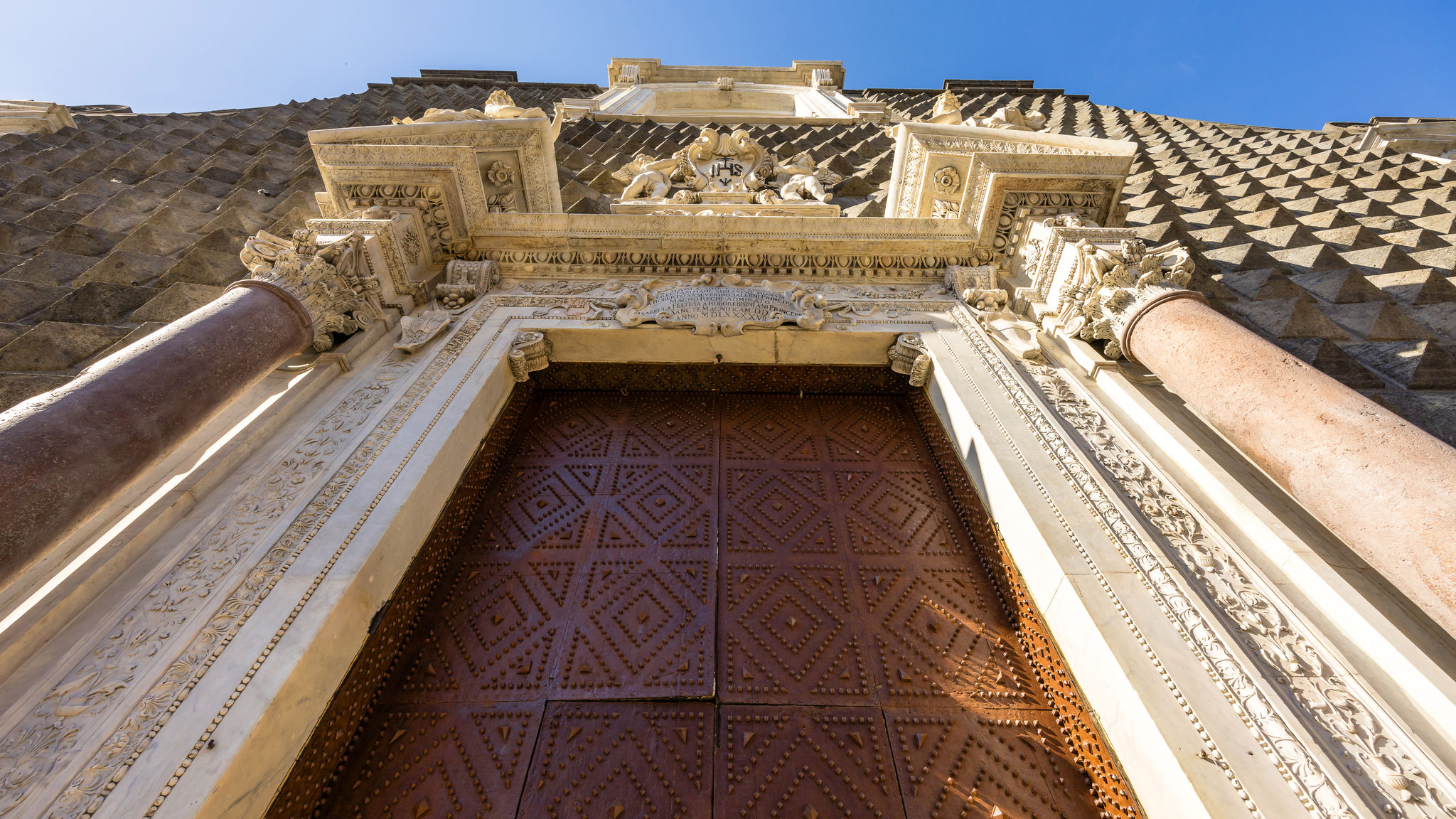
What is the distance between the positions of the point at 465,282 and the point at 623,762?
4082 millimetres

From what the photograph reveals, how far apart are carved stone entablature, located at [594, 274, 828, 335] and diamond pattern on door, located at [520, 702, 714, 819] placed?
2.83 metres

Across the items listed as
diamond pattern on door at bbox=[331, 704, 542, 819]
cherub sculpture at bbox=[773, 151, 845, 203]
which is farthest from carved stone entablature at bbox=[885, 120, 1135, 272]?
diamond pattern on door at bbox=[331, 704, 542, 819]

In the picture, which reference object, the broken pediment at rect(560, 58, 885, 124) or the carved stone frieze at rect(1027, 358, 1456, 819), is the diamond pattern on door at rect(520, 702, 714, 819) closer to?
the carved stone frieze at rect(1027, 358, 1456, 819)

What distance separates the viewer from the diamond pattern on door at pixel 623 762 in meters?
2.50

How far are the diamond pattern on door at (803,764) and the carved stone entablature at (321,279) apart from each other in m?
3.79

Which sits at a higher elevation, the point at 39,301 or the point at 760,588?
the point at 39,301

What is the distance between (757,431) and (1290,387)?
3.18 meters

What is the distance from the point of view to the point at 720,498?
3.99 m

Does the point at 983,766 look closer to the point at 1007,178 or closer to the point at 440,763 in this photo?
the point at 440,763

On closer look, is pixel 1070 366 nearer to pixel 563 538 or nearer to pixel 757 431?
pixel 757 431

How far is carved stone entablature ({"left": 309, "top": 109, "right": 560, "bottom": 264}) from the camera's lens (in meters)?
4.87

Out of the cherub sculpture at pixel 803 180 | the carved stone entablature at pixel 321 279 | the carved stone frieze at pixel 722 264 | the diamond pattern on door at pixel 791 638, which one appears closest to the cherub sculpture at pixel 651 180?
the cherub sculpture at pixel 803 180

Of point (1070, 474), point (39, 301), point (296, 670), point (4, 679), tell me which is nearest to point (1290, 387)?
point (1070, 474)

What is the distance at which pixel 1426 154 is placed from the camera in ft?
27.5
